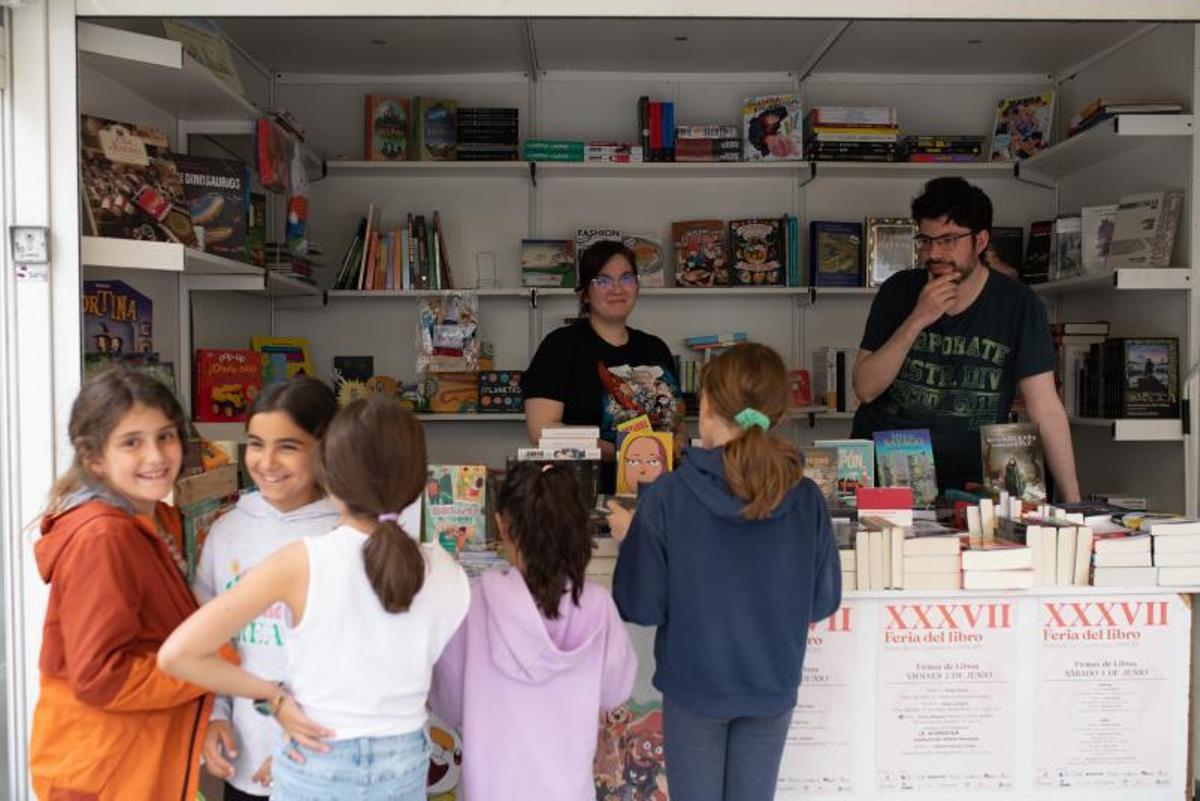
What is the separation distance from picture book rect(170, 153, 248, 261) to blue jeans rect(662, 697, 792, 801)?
202 cm

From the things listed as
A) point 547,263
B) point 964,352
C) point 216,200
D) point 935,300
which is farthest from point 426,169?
point 964,352

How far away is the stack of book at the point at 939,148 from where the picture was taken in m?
4.80

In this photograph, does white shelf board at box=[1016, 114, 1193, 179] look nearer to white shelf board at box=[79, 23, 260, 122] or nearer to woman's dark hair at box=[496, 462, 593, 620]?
woman's dark hair at box=[496, 462, 593, 620]

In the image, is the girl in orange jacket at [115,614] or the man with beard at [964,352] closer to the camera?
the girl in orange jacket at [115,614]

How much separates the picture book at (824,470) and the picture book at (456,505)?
85 centimetres

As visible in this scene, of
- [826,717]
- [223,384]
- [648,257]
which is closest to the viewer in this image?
[826,717]

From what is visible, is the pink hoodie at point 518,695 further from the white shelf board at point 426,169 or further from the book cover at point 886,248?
the book cover at point 886,248

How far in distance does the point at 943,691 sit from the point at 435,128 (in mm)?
3374

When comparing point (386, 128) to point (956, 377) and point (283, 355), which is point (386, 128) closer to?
point (283, 355)

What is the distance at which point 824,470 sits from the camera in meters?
2.76

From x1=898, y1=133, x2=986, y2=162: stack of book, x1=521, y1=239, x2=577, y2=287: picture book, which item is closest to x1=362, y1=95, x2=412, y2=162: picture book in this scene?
x1=521, y1=239, x2=577, y2=287: picture book

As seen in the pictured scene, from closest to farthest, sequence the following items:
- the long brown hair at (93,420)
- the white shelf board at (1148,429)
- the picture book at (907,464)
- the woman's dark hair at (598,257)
Result: the long brown hair at (93,420)
the picture book at (907,464)
the woman's dark hair at (598,257)
the white shelf board at (1148,429)

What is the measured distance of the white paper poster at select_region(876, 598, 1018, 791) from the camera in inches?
102

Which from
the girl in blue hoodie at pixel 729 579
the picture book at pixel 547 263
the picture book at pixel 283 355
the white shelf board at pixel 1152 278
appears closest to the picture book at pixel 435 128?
the picture book at pixel 547 263
